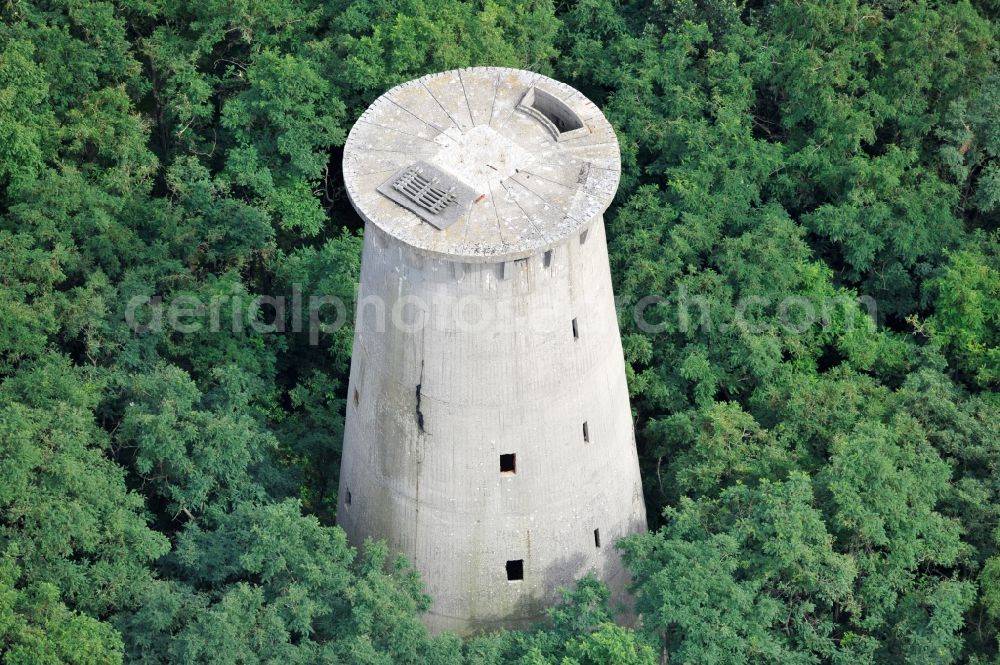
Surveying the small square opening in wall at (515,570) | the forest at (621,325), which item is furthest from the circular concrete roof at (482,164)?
the small square opening in wall at (515,570)

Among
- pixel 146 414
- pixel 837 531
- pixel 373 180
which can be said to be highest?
pixel 373 180

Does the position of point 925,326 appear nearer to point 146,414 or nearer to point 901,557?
point 901,557

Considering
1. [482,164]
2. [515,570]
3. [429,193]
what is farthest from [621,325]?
[429,193]

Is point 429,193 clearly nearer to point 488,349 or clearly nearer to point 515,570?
point 488,349

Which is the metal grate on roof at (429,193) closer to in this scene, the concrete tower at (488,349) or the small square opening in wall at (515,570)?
the concrete tower at (488,349)

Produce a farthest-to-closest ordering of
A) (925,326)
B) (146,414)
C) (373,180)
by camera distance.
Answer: (925,326), (146,414), (373,180)

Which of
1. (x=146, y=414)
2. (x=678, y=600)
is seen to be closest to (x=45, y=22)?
(x=146, y=414)
